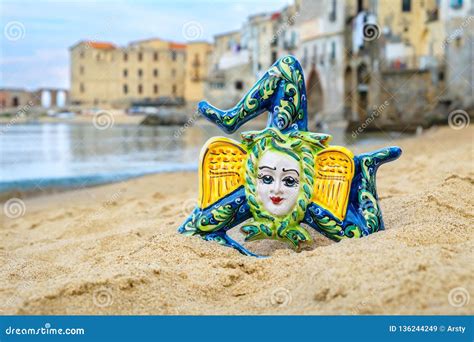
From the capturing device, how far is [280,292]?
338 cm

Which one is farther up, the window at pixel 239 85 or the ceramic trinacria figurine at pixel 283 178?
the window at pixel 239 85

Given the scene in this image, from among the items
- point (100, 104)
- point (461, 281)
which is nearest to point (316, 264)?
point (461, 281)

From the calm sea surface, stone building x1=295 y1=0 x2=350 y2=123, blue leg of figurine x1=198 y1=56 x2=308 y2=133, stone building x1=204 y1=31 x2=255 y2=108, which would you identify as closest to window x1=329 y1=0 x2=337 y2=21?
stone building x1=295 y1=0 x2=350 y2=123

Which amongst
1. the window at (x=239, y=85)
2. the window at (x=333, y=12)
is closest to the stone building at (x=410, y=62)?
the window at (x=333, y=12)

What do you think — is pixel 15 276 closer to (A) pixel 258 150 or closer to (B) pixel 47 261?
(B) pixel 47 261

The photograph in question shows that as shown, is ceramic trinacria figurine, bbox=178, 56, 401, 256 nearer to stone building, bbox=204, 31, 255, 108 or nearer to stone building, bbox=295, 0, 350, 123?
stone building, bbox=295, 0, 350, 123

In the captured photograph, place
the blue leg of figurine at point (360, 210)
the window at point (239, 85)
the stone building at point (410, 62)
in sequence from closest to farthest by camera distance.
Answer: the blue leg of figurine at point (360, 210) → the stone building at point (410, 62) → the window at point (239, 85)

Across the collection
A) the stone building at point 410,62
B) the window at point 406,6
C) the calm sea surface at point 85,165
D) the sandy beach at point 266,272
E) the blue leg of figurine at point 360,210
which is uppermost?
the window at point 406,6

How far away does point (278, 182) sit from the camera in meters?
4.33

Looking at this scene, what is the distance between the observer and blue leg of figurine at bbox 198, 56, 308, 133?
4438 millimetres

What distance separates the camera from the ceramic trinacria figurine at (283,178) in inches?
170

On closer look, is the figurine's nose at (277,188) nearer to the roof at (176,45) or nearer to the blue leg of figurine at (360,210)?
the blue leg of figurine at (360,210)

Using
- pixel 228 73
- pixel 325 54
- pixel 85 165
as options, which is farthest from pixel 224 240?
pixel 228 73

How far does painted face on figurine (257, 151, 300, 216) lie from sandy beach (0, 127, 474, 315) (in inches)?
12.3
